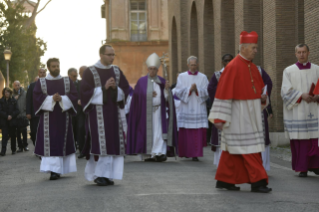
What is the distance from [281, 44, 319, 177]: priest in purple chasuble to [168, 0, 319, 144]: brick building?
4389 millimetres

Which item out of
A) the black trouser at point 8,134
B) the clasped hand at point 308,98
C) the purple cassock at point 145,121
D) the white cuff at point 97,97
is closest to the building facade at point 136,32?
the black trouser at point 8,134

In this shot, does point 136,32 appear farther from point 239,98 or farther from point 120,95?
point 239,98

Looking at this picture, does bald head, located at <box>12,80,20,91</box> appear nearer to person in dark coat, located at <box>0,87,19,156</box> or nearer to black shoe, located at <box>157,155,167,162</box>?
person in dark coat, located at <box>0,87,19,156</box>

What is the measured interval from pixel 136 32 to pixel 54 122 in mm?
41259

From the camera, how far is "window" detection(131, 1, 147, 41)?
2024 inches

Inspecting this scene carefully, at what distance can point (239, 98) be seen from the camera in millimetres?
8195

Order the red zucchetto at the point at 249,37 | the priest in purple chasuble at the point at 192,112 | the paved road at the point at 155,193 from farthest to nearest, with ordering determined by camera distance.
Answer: the priest in purple chasuble at the point at 192,112, the red zucchetto at the point at 249,37, the paved road at the point at 155,193

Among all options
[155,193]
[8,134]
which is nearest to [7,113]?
[8,134]

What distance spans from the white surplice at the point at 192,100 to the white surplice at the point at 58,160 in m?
4.26

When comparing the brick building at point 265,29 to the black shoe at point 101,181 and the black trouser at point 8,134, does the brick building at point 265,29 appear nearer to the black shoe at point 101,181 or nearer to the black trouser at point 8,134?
the black trouser at point 8,134

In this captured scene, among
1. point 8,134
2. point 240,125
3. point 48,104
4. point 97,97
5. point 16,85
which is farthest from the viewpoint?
point 16,85

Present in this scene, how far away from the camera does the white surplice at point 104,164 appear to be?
901 cm

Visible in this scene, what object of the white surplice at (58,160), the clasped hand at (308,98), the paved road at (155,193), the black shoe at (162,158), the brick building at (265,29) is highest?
the brick building at (265,29)

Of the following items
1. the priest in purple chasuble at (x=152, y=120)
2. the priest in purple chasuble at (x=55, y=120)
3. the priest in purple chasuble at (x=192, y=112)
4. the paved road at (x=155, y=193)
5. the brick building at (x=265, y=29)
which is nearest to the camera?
the paved road at (x=155, y=193)
